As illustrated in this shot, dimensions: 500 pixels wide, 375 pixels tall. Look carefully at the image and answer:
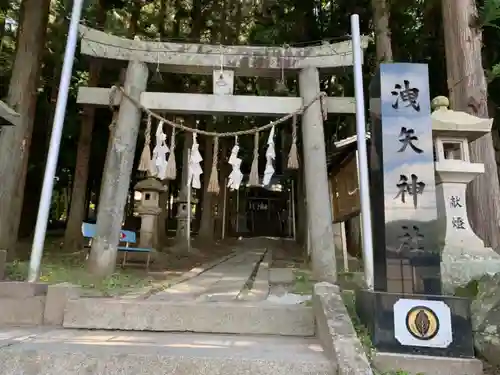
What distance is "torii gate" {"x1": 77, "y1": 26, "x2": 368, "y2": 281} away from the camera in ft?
23.5

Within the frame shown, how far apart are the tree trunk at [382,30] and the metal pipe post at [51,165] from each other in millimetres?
6065

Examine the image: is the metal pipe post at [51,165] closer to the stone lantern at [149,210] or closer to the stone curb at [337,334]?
the stone curb at [337,334]

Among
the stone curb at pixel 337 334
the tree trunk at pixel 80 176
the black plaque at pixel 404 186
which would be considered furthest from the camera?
the tree trunk at pixel 80 176

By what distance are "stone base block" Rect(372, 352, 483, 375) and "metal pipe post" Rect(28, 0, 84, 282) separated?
399cm

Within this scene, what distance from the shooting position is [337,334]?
3.53 m

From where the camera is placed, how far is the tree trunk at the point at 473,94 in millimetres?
6109

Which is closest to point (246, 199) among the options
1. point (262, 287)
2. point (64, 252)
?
point (64, 252)

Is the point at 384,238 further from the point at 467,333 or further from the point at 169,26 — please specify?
the point at 169,26

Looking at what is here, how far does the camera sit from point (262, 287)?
6250 mm

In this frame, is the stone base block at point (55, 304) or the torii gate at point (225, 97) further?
the torii gate at point (225, 97)

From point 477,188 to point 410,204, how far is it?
9.14 feet

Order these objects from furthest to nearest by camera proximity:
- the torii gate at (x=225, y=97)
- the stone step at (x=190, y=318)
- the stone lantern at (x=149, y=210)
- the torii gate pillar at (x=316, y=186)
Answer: the stone lantern at (x=149, y=210) → the torii gate at (x=225, y=97) → the torii gate pillar at (x=316, y=186) → the stone step at (x=190, y=318)

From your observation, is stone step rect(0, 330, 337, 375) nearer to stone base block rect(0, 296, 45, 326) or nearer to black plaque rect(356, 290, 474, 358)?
black plaque rect(356, 290, 474, 358)

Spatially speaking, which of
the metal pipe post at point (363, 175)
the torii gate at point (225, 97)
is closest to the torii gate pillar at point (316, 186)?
the torii gate at point (225, 97)
